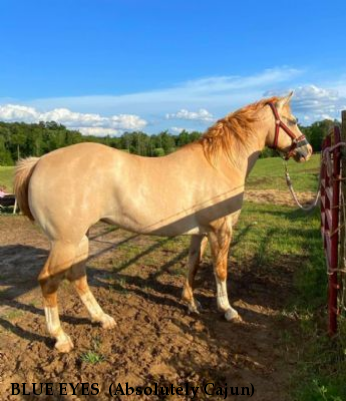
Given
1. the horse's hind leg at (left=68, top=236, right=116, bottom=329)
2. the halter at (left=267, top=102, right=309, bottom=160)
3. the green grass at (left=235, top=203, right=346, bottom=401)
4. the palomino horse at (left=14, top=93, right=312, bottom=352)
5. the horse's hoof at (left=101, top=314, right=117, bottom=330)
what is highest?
the halter at (left=267, top=102, right=309, bottom=160)

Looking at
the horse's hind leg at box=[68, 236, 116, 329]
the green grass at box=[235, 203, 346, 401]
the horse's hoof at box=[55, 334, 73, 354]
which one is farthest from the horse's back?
the green grass at box=[235, 203, 346, 401]

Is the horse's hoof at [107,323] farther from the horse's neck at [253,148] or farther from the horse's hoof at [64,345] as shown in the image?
the horse's neck at [253,148]

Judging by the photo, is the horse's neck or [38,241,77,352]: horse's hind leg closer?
[38,241,77,352]: horse's hind leg

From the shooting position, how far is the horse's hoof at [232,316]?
4.30m

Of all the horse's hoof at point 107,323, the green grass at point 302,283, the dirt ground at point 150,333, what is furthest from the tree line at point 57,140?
the horse's hoof at point 107,323

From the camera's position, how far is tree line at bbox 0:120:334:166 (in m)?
63.7

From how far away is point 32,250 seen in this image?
289 inches

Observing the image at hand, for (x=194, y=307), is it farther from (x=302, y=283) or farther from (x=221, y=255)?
(x=302, y=283)

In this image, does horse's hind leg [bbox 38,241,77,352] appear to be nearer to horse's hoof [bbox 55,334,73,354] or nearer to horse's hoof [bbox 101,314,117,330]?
horse's hoof [bbox 55,334,73,354]

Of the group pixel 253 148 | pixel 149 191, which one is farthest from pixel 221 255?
pixel 253 148

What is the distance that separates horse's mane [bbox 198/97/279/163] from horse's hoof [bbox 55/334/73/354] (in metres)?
2.36

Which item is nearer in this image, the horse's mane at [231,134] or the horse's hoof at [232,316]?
the horse's hoof at [232,316]

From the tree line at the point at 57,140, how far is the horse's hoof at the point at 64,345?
57.6 meters

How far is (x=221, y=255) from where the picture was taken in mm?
4395
